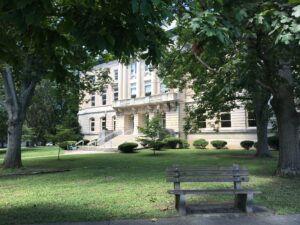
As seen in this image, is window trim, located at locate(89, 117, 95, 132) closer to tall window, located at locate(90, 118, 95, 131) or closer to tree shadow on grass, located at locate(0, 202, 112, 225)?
tall window, located at locate(90, 118, 95, 131)

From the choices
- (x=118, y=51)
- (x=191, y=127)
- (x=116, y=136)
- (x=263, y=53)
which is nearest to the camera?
(x=118, y=51)

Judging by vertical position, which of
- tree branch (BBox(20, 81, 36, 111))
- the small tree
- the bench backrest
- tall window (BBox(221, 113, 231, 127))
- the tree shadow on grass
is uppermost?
tree branch (BBox(20, 81, 36, 111))

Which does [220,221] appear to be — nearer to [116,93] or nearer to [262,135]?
[262,135]

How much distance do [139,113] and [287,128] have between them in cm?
Answer: 3761

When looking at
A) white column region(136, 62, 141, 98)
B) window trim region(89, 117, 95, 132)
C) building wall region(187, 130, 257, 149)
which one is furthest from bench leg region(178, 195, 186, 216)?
window trim region(89, 117, 95, 132)

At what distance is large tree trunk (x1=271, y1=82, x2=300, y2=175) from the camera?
1200 cm

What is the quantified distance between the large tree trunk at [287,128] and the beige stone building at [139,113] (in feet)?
70.2

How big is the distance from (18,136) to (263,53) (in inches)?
498

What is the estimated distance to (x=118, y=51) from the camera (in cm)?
465

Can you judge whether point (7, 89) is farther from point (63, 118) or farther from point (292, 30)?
point (63, 118)

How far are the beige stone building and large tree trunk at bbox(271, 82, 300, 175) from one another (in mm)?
21397

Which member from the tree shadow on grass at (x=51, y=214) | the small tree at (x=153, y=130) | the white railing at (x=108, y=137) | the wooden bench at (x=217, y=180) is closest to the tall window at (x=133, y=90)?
the white railing at (x=108, y=137)

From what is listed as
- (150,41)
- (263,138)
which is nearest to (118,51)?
(150,41)

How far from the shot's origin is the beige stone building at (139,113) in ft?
122
